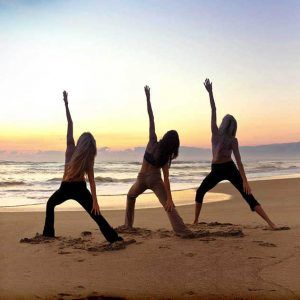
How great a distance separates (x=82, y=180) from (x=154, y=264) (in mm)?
1741

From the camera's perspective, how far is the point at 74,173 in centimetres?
627

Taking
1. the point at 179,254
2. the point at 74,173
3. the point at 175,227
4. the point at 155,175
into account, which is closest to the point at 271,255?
the point at 179,254

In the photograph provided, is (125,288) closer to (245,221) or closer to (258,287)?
(258,287)

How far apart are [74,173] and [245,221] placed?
3.95 m

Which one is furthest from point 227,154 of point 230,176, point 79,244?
point 79,244

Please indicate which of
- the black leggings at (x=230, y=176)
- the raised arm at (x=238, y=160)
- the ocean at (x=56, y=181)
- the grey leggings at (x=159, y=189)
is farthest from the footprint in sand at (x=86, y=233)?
the ocean at (x=56, y=181)

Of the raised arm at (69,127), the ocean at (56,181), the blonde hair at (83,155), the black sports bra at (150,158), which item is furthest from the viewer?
the ocean at (56,181)

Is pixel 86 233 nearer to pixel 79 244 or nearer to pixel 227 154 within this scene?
pixel 79 244

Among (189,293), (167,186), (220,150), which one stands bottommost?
(189,293)

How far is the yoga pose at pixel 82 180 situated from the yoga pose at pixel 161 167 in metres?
0.90

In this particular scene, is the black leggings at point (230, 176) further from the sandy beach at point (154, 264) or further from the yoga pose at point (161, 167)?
the yoga pose at point (161, 167)

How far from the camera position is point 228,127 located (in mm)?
7562

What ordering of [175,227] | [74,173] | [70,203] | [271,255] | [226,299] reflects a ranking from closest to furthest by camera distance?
[226,299], [271,255], [74,173], [175,227], [70,203]

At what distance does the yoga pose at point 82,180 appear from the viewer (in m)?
6.11
